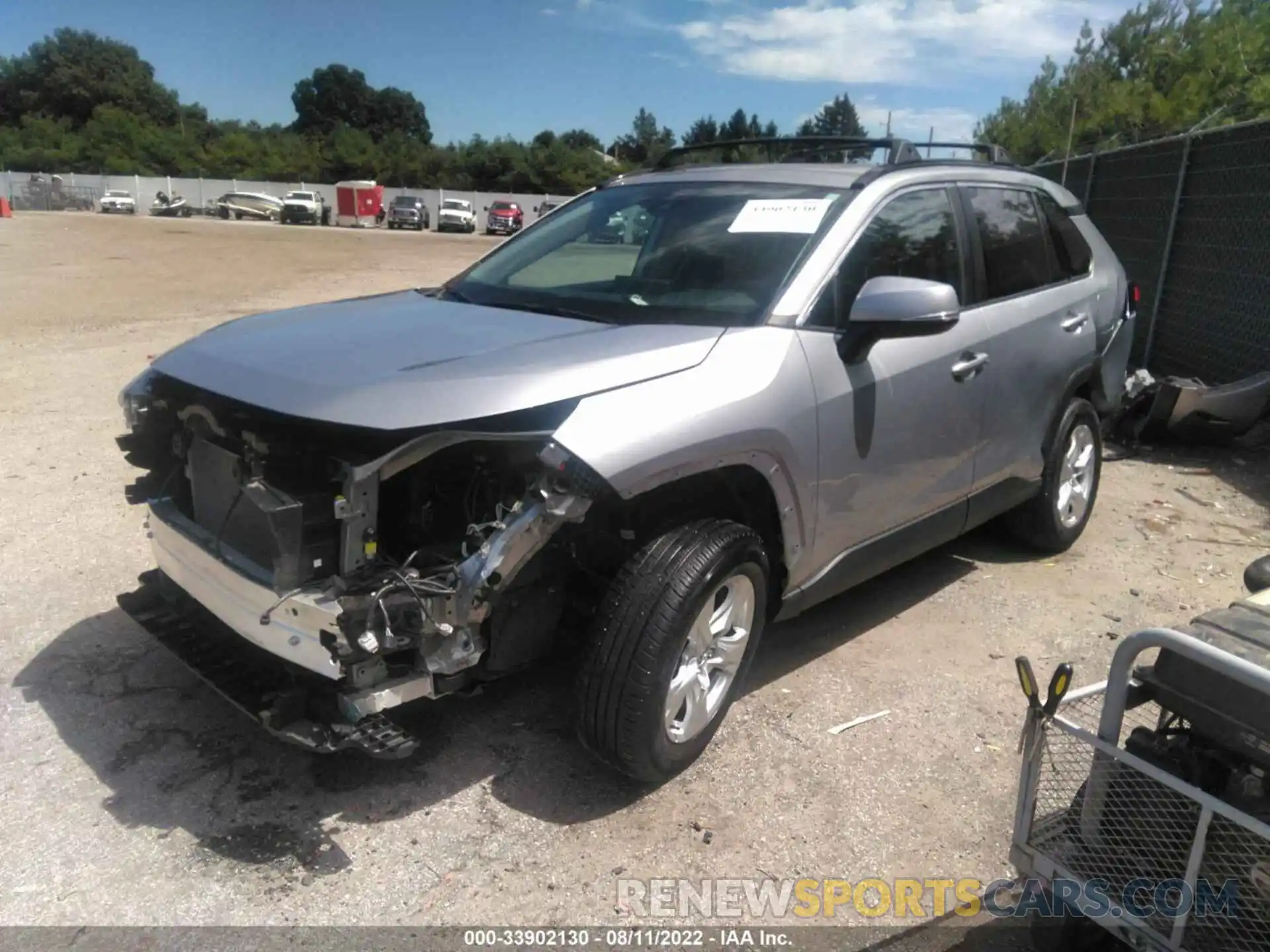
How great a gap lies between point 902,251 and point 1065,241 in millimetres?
1611

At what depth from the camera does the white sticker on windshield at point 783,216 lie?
141 inches

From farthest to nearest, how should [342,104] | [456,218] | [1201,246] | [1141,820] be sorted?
1. [342,104]
2. [456,218]
3. [1201,246]
4. [1141,820]

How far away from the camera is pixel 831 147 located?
4.65 m

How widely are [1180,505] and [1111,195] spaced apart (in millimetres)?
5497

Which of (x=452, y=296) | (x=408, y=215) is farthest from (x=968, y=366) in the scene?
(x=408, y=215)

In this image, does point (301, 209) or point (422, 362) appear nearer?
point (422, 362)

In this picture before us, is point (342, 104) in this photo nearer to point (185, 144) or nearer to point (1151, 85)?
point (185, 144)

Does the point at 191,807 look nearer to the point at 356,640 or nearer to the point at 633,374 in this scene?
the point at 356,640

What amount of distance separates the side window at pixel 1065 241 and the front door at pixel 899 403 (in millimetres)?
988

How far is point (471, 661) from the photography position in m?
2.78

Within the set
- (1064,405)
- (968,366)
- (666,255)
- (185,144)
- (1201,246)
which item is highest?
(185,144)

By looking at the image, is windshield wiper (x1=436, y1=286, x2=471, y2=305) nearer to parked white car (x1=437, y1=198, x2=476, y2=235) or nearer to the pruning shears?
the pruning shears

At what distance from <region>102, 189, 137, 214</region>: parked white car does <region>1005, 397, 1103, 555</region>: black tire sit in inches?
2582

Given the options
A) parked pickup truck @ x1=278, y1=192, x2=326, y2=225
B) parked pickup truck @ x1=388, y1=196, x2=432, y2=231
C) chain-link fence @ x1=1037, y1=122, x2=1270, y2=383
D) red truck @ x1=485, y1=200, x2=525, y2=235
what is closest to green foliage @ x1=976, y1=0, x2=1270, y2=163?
chain-link fence @ x1=1037, y1=122, x2=1270, y2=383
